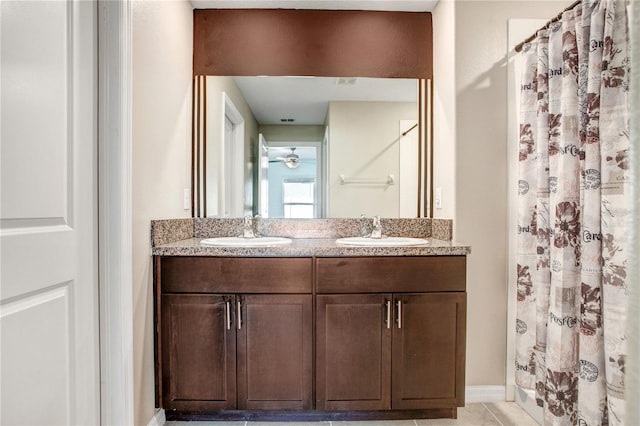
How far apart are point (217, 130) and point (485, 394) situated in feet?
7.33

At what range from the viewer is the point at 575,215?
143cm

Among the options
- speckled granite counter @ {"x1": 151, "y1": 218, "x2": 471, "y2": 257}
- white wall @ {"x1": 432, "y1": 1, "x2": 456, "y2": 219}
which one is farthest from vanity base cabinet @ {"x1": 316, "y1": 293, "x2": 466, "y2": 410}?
white wall @ {"x1": 432, "y1": 1, "x2": 456, "y2": 219}

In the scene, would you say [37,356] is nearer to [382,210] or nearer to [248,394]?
[248,394]

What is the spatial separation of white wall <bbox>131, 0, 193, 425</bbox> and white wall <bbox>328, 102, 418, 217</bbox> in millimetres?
944

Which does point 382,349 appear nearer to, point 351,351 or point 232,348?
point 351,351

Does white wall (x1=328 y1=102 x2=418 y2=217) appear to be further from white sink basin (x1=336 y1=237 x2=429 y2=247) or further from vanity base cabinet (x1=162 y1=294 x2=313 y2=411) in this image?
vanity base cabinet (x1=162 y1=294 x2=313 y2=411)

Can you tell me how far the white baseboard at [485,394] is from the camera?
1995 millimetres

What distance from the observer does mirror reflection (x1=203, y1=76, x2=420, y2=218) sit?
7.48ft

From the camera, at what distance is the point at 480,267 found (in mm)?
1993

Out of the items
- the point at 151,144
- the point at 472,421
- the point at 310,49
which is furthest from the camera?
the point at 310,49

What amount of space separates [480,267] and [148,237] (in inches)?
68.4

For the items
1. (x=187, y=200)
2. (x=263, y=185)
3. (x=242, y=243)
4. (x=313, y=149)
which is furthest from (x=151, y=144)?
(x=313, y=149)

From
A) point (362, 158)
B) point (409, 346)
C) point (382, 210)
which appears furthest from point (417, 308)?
point (362, 158)

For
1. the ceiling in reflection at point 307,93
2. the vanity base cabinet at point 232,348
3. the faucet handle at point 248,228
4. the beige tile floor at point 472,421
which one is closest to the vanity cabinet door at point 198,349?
the vanity base cabinet at point 232,348
